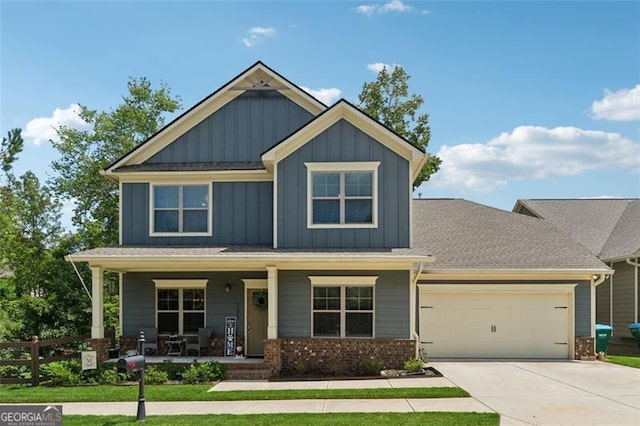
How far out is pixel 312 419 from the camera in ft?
32.4

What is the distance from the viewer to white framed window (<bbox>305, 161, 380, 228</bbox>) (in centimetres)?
1599

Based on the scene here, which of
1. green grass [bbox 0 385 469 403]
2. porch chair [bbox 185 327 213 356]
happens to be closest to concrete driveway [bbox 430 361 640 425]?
green grass [bbox 0 385 469 403]

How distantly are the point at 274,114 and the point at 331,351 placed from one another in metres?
7.31

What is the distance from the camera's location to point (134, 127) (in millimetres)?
29578

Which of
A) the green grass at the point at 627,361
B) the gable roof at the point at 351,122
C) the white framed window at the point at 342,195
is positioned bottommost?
the green grass at the point at 627,361

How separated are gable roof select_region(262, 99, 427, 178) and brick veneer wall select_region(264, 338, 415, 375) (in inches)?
186

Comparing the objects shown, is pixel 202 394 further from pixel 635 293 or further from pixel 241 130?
pixel 635 293

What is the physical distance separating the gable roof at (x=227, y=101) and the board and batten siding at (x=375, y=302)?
5.23 m

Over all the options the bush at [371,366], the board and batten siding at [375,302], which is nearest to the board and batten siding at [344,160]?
the board and batten siding at [375,302]

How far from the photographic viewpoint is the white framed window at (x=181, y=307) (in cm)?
1711

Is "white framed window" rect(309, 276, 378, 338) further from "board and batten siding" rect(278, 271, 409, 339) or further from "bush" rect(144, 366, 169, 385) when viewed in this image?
"bush" rect(144, 366, 169, 385)

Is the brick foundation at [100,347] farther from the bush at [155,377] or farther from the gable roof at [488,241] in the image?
the gable roof at [488,241]

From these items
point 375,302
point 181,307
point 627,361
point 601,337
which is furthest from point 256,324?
point 627,361

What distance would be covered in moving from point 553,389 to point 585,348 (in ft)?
20.5
